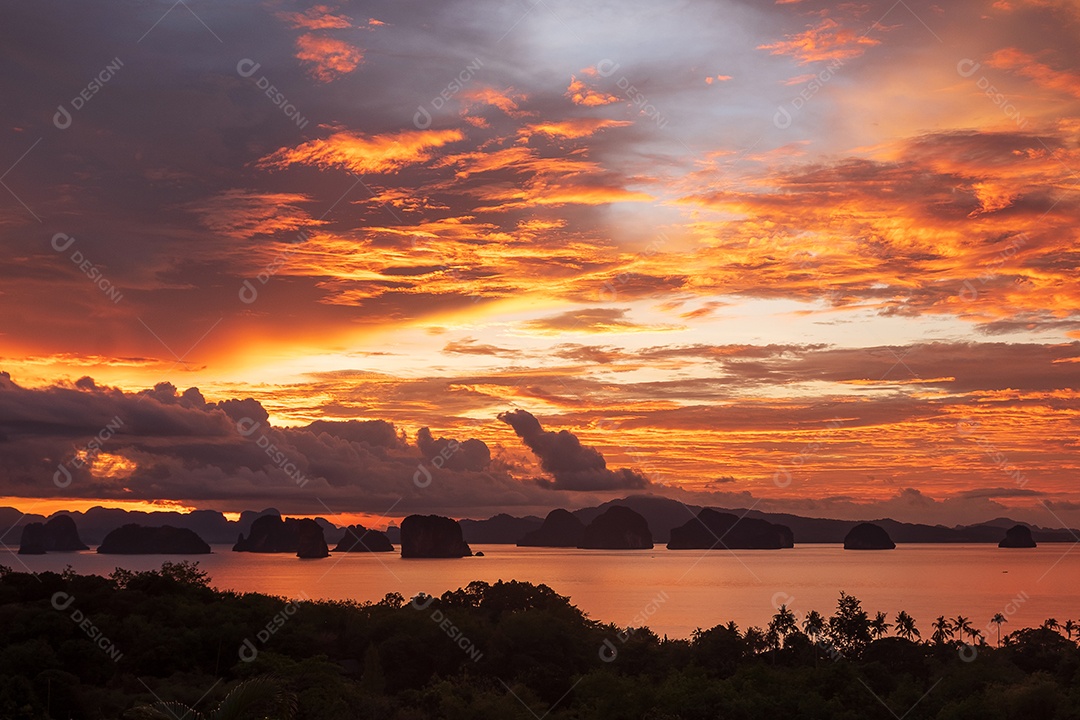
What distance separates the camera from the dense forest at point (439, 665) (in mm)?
Answer: 51531

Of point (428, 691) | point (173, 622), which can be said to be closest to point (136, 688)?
point (173, 622)

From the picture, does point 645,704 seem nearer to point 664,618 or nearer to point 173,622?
point 173,622

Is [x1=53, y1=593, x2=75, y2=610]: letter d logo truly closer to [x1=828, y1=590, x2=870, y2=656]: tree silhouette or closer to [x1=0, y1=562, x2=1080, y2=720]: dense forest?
[x1=0, y1=562, x2=1080, y2=720]: dense forest

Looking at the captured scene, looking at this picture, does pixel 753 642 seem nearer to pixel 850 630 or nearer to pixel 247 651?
pixel 850 630

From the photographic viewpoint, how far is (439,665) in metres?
67.5

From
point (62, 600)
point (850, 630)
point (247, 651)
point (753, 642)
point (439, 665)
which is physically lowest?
point (850, 630)

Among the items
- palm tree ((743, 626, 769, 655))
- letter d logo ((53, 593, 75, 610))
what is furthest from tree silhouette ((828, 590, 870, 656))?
letter d logo ((53, 593, 75, 610))

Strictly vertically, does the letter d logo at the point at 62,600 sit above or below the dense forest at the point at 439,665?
above

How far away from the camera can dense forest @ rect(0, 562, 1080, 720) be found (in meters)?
51.5

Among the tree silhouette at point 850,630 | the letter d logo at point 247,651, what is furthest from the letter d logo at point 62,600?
the tree silhouette at point 850,630

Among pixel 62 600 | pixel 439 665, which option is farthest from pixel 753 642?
pixel 62 600

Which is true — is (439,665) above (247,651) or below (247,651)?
below

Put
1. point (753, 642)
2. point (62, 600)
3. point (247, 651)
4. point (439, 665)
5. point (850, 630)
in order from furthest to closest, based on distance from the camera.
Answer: point (850, 630) < point (753, 642) < point (439, 665) < point (62, 600) < point (247, 651)

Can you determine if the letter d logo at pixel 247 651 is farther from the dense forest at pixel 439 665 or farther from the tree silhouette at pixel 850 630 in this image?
the tree silhouette at pixel 850 630
